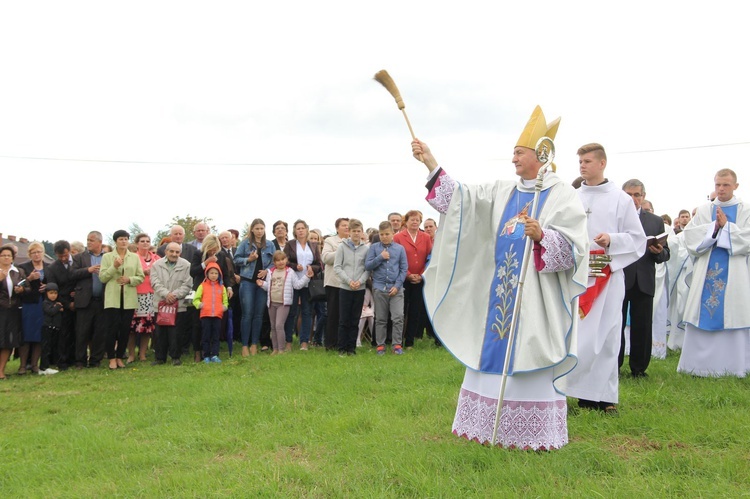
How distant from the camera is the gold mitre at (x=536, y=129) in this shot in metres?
5.16

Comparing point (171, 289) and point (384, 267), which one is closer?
point (384, 267)

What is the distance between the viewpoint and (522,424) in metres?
4.72

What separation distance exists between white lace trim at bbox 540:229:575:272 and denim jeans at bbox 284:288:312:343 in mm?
7080

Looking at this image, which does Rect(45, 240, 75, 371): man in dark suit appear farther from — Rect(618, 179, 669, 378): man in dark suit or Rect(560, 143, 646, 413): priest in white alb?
Rect(618, 179, 669, 378): man in dark suit

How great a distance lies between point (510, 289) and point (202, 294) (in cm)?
683

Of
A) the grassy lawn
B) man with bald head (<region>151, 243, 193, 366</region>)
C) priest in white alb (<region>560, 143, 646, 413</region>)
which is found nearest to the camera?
the grassy lawn

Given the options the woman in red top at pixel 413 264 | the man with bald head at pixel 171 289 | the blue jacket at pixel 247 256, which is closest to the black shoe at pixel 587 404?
the woman in red top at pixel 413 264

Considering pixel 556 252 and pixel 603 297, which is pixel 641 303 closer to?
pixel 603 297

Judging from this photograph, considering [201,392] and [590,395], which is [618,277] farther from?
[201,392]

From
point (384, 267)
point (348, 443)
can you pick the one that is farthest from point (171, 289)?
point (348, 443)

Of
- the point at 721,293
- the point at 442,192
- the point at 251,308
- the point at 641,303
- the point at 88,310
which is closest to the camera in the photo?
the point at 442,192

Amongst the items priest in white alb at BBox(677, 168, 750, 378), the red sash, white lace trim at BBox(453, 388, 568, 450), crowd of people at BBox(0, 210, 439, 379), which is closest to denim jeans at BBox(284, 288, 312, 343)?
crowd of people at BBox(0, 210, 439, 379)

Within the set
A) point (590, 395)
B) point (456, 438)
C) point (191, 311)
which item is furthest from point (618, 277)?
point (191, 311)

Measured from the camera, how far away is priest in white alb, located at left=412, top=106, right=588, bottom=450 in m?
4.73
